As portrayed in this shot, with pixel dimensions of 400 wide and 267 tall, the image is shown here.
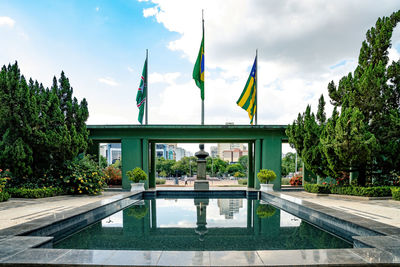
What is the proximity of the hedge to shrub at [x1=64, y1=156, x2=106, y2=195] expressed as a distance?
36.7 feet

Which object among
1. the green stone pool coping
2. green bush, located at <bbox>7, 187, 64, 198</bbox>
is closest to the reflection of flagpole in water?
the green stone pool coping

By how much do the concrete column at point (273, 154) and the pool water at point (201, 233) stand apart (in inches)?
302

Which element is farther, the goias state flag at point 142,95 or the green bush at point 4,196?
the goias state flag at point 142,95

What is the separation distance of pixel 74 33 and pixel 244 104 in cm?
1063

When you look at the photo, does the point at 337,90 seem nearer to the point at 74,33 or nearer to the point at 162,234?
the point at 162,234

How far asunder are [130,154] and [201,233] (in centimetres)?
1092

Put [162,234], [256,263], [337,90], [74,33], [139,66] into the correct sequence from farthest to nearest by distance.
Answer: [139,66] → [337,90] → [74,33] → [162,234] → [256,263]

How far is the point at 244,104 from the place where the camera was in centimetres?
1658

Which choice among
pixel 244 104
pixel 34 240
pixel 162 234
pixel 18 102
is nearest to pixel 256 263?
pixel 162 234

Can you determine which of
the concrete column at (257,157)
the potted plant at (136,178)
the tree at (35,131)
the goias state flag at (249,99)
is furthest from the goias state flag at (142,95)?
the concrete column at (257,157)

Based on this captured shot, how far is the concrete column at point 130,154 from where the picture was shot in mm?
15734

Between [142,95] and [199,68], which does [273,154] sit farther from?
[142,95]

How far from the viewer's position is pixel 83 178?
472 inches

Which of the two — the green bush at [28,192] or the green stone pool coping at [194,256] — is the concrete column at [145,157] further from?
the green stone pool coping at [194,256]
